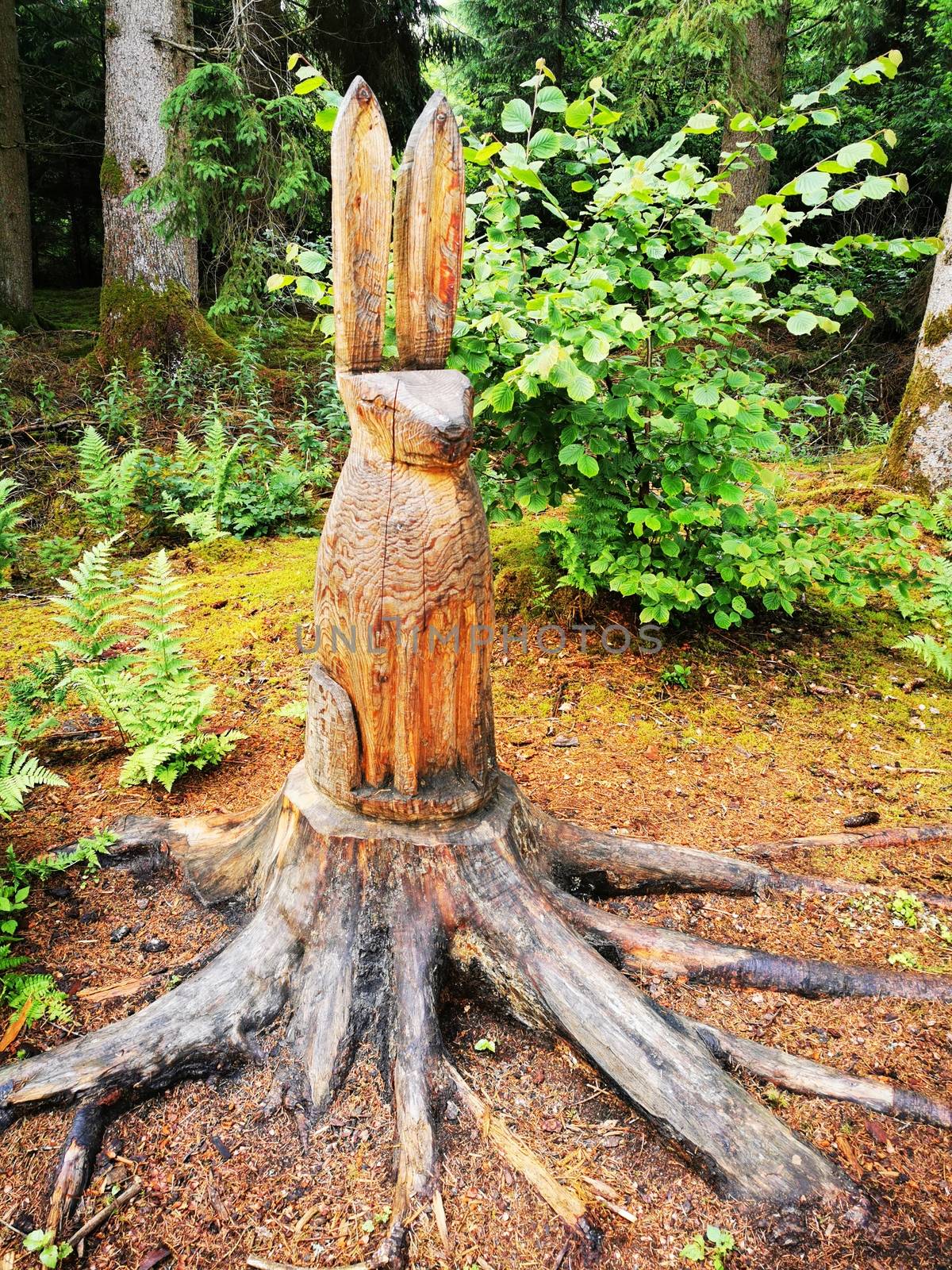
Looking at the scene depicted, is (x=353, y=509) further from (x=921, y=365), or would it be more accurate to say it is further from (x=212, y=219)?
(x=212, y=219)

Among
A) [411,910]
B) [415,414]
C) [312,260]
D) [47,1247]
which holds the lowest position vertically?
[47,1247]

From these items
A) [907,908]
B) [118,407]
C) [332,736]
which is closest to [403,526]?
[332,736]

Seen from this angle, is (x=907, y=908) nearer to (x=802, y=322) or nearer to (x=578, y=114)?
(x=802, y=322)

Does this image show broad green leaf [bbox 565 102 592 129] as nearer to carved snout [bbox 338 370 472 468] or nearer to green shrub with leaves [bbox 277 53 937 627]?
green shrub with leaves [bbox 277 53 937 627]

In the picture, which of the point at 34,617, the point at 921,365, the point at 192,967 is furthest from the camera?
the point at 921,365

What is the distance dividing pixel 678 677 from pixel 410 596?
266 centimetres

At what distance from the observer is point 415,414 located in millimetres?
1945

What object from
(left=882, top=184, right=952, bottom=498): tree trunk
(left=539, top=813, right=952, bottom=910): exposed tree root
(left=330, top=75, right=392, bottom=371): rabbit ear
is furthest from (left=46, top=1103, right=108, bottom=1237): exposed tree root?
(left=882, top=184, right=952, bottom=498): tree trunk

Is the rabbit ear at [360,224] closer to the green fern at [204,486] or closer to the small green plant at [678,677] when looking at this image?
the small green plant at [678,677]

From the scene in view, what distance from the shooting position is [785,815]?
3.42 m

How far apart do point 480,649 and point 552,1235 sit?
1440mm

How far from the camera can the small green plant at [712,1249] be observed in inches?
68.7

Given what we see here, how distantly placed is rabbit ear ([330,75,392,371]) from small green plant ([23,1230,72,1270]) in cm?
222

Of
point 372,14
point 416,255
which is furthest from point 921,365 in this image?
point 372,14
